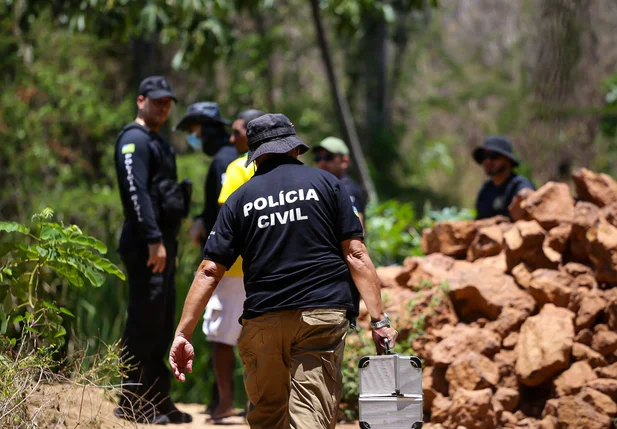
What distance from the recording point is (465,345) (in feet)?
18.0

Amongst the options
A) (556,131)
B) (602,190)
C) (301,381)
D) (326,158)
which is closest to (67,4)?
A: (326,158)

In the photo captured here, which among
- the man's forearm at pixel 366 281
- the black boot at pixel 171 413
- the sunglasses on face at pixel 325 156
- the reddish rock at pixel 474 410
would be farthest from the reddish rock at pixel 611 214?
the black boot at pixel 171 413

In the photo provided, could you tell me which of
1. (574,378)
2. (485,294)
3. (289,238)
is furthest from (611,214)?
(289,238)

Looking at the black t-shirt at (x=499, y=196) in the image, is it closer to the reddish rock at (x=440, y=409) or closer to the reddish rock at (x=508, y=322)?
the reddish rock at (x=508, y=322)

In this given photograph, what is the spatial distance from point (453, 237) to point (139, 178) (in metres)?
2.30

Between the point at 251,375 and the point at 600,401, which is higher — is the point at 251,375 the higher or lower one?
the higher one

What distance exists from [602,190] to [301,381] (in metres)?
3.00

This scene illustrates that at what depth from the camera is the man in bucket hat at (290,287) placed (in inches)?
153

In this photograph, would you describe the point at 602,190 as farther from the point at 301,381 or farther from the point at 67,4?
the point at 67,4

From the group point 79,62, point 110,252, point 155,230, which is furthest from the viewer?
point 79,62

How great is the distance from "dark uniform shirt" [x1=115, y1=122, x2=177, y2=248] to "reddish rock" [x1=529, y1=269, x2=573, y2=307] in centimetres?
231

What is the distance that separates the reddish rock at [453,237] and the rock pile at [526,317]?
90mm

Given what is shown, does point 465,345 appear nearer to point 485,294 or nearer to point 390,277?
point 485,294

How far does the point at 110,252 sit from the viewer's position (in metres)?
7.73
